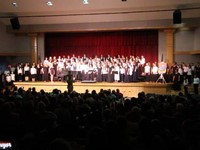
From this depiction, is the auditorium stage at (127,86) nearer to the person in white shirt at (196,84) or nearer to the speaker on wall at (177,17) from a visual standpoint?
the person in white shirt at (196,84)

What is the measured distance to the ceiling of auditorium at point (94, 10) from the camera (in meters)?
16.3

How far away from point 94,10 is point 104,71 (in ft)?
11.7

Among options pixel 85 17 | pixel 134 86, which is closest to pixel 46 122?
pixel 134 86

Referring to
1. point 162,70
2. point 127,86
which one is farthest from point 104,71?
point 162,70

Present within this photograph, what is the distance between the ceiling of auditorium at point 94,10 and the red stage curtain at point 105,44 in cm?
148

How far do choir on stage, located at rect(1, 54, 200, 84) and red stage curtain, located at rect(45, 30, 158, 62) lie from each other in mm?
2496

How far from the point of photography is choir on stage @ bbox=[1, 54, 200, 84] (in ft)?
53.7

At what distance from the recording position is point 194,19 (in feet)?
58.4

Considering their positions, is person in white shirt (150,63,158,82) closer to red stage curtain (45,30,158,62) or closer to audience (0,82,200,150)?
red stage curtain (45,30,158,62)

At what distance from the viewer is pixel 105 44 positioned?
2066 cm

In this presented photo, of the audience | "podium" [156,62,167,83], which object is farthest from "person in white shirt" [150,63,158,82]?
the audience

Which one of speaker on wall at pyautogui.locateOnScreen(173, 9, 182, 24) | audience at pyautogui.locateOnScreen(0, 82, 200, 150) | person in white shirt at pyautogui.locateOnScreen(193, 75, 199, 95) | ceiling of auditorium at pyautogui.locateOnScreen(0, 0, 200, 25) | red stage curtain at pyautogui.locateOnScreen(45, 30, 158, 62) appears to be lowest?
audience at pyautogui.locateOnScreen(0, 82, 200, 150)

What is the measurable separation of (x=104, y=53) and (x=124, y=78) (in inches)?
165

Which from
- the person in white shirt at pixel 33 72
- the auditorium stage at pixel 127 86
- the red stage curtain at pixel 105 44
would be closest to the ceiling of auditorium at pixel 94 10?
the red stage curtain at pixel 105 44
